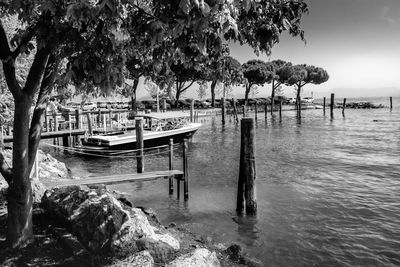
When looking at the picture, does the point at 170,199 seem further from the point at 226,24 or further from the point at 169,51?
the point at 226,24

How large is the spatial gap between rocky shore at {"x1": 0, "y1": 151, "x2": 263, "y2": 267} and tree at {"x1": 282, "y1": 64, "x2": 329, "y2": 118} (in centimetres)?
8029

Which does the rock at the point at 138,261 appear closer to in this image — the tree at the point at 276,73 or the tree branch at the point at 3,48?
the tree branch at the point at 3,48

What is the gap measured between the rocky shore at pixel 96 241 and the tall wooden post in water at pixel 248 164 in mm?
3295

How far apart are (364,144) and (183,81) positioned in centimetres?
3788

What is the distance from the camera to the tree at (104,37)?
3.56 meters

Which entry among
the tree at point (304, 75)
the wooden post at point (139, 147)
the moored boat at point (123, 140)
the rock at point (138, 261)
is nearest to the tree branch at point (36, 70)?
the rock at point (138, 261)

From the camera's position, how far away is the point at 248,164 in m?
11.4

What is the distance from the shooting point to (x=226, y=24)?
11.2 feet

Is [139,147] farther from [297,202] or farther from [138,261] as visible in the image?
[138,261]

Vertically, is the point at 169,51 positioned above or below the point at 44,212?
above

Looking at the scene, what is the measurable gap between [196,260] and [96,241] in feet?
6.75

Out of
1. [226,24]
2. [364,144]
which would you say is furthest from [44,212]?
[364,144]

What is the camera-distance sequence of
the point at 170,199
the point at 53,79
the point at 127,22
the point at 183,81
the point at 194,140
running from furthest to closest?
the point at 183,81 < the point at 194,140 < the point at 170,199 < the point at 53,79 < the point at 127,22

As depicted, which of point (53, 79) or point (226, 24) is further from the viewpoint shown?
point (53, 79)
